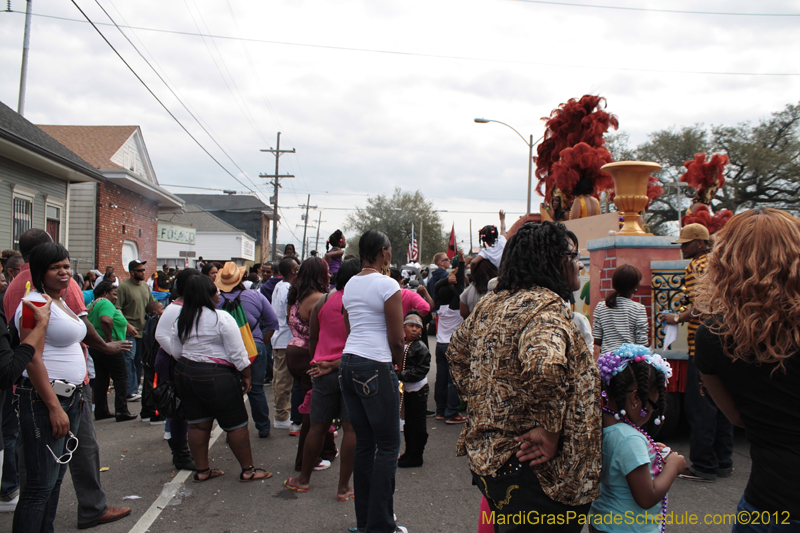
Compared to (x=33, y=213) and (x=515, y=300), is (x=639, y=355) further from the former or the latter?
(x=33, y=213)

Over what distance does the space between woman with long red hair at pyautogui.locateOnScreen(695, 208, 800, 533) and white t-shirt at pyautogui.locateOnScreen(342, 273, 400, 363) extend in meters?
1.92

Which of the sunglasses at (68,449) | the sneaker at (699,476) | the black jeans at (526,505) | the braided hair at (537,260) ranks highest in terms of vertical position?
the braided hair at (537,260)

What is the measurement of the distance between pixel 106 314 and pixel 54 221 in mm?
10043

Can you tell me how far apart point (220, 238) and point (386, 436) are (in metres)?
46.4

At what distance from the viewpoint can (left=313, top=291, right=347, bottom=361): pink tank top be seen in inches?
158

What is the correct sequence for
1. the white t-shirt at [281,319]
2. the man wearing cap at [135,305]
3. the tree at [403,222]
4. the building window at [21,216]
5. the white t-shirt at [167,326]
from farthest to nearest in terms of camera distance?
1. the tree at [403,222]
2. the building window at [21,216]
3. the man wearing cap at [135,305]
4. the white t-shirt at [281,319]
5. the white t-shirt at [167,326]

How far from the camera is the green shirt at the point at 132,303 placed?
826cm

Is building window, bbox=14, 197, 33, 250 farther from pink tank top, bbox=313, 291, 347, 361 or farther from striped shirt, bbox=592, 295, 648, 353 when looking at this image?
striped shirt, bbox=592, 295, 648, 353

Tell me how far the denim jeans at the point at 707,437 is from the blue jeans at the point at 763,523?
271cm

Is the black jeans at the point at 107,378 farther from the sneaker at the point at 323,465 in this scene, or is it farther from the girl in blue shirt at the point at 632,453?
the girl in blue shirt at the point at 632,453

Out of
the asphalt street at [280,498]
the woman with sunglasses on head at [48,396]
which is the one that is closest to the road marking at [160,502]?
the asphalt street at [280,498]

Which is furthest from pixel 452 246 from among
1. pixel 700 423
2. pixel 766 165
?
pixel 766 165

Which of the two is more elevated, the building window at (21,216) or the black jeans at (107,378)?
the building window at (21,216)

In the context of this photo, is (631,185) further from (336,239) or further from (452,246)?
(452,246)
